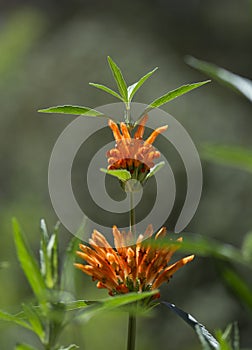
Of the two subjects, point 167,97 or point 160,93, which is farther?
point 160,93

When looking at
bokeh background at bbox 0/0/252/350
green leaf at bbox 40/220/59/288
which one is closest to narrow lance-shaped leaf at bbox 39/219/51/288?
green leaf at bbox 40/220/59/288

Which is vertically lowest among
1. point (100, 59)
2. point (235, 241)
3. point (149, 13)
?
point (235, 241)

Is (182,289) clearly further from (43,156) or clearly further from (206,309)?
(43,156)

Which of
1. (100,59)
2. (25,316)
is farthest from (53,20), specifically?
(25,316)

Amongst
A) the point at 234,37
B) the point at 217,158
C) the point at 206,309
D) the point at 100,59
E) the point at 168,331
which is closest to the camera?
the point at 217,158

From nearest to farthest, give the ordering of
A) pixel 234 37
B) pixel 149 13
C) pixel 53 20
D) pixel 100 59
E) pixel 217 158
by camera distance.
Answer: pixel 217 158, pixel 100 59, pixel 234 37, pixel 149 13, pixel 53 20

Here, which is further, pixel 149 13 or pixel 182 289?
pixel 149 13

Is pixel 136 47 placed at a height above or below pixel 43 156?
above

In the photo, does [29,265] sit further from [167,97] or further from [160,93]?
[160,93]

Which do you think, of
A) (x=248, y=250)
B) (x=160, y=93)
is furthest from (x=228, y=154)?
(x=160, y=93)
